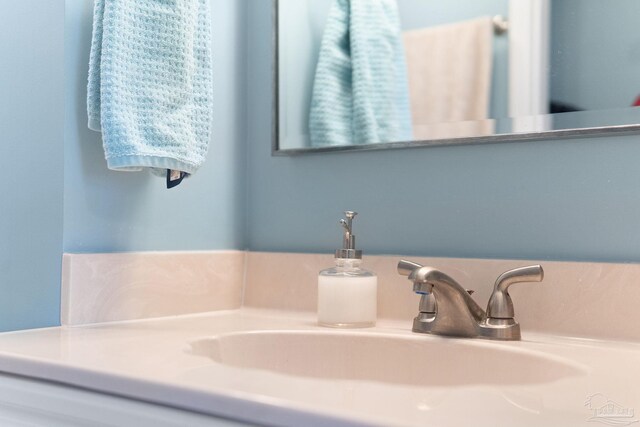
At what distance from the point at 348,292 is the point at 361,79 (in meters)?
0.38

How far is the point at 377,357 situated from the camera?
3.22 feet

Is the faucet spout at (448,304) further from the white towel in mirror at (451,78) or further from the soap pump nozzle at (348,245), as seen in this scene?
the white towel in mirror at (451,78)

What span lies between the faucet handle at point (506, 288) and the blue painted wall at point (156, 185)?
1.74 ft

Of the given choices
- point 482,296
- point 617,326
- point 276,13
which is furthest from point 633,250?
point 276,13

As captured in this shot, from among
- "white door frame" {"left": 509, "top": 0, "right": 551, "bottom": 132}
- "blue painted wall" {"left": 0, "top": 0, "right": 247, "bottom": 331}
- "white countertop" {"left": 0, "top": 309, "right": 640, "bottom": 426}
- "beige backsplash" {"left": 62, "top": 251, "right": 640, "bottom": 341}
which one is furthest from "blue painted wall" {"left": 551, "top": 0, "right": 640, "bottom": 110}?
"blue painted wall" {"left": 0, "top": 0, "right": 247, "bottom": 331}

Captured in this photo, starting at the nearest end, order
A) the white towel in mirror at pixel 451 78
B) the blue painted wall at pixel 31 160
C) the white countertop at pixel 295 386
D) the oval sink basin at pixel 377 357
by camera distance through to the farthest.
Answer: the white countertop at pixel 295 386 < the oval sink basin at pixel 377 357 < the blue painted wall at pixel 31 160 < the white towel in mirror at pixel 451 78

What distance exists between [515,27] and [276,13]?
452mm

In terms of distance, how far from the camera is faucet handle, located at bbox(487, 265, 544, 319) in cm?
92

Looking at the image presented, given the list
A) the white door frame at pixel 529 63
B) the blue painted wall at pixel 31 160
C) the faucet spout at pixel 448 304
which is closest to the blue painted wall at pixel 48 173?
the blue painted wall at pixel 31 160

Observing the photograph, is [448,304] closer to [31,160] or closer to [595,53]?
[595,53]

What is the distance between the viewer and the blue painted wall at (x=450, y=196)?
38.3 inches

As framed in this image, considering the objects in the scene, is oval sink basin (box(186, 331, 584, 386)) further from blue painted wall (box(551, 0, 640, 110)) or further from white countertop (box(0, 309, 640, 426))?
blue painted wall (box(551, 0, 640, 110))

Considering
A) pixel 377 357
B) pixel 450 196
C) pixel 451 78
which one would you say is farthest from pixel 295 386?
pixel 451 78

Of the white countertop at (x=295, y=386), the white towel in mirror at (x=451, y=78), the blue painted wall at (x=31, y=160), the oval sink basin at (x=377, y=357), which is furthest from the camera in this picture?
the white towel in mirror at (x=451, y=78)
